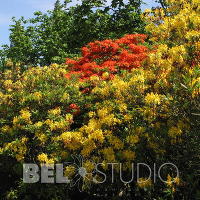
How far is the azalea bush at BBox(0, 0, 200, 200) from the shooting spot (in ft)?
16.6

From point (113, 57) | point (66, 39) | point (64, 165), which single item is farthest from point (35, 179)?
point (66, 39)

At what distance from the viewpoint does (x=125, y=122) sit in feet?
20.9

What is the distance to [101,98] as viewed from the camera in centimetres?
689

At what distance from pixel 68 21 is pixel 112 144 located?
18.3 m

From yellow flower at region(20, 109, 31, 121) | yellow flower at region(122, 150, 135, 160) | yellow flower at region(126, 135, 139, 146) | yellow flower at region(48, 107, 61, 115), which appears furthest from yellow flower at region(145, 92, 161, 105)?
yellow flower at region(20, 109, 31, 121)

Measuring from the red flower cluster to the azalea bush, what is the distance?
822 millimetres

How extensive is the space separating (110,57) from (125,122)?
4.71m

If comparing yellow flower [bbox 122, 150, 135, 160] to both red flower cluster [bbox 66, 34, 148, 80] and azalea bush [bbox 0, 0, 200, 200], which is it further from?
red flower cluster [bbox 66, 34, 148, 80]

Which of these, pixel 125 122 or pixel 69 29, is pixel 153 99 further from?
pixel 69 29

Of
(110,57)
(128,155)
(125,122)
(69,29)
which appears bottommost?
(128,155)

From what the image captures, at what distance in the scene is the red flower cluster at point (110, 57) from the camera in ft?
31.7

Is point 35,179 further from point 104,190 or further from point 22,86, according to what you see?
point 22,86

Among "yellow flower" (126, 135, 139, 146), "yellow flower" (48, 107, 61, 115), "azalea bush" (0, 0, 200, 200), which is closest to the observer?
"azalea bush" (0, 0, 200, 200)

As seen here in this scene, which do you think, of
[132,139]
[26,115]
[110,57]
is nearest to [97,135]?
[132,139]
